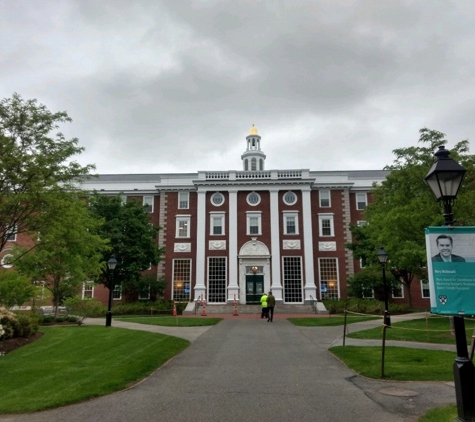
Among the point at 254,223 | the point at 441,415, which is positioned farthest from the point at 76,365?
the point at 254,223

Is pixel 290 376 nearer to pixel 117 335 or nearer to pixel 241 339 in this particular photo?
pixel 241 339

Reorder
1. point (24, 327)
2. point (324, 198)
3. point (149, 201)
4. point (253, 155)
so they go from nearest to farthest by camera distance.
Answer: point (24, 327), point (324, 198), point (149, 201), point (253, 155)

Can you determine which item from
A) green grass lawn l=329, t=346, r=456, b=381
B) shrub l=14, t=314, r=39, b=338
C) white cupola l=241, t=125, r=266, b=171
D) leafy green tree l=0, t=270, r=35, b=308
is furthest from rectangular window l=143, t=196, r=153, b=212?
green grass lawn l=329, t=346, r=456, b=381

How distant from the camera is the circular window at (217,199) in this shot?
40156 mm

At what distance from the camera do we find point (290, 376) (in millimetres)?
9688

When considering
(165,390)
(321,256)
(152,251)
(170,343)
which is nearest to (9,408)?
(165,390)

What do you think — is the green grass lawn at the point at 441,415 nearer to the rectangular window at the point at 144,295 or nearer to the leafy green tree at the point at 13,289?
the leafy green tree at the point at 13,289

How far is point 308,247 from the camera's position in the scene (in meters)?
38.2

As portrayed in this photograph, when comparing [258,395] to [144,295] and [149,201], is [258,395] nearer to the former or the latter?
[144,295]

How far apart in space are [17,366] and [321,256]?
104 ft

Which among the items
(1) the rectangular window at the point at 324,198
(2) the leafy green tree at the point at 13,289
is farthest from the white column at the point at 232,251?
(2) the leafy green tree at the point at 13,289

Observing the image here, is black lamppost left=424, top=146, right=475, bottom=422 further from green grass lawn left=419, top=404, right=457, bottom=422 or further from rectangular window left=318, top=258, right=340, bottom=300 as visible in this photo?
rectangular window left=318, top=258, right=340, bottom=300

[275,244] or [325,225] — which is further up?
[325,225]

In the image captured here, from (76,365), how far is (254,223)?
2949 centimetres
